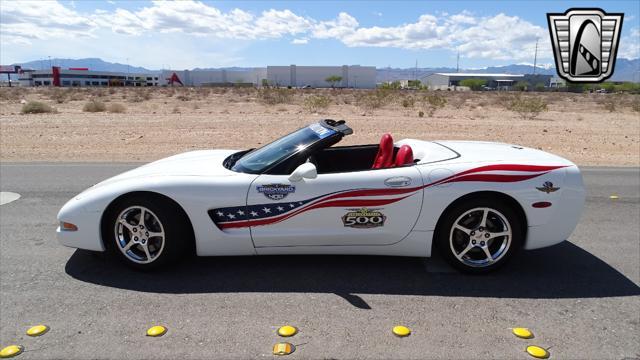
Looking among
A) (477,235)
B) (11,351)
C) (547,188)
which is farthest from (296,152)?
(11,351)

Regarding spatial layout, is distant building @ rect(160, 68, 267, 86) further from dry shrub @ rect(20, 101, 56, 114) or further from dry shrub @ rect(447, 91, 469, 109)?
dry shrub @ rect(20, 101, 56, 114)

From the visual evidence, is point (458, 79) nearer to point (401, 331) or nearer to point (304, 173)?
point (304, 173)

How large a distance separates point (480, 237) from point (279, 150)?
1.93m

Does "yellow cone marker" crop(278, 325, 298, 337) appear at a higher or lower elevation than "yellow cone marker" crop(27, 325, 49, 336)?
higher

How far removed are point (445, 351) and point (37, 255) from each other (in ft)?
12.8

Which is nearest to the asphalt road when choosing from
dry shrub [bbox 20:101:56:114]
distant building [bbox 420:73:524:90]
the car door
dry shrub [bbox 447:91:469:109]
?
the car door

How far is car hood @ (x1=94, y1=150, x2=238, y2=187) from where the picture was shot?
414 cm

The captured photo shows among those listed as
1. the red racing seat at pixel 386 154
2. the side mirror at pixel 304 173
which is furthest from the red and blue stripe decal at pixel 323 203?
the red racing seat at pixel 386 154

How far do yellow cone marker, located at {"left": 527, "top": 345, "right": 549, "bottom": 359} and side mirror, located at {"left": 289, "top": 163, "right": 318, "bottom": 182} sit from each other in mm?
1937

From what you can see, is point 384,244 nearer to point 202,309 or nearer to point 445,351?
point 445,351

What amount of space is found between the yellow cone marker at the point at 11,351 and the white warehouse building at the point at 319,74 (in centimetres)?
13448

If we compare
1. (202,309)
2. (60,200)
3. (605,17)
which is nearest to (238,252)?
(202,309)

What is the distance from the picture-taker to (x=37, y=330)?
3.18 m

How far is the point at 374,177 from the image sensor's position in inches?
153
